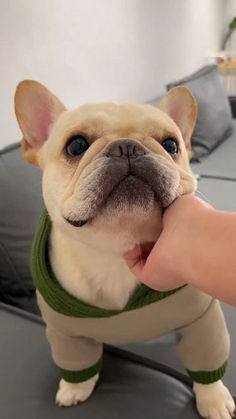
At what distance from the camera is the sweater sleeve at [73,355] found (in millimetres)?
870

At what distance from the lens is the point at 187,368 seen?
88 centimetres

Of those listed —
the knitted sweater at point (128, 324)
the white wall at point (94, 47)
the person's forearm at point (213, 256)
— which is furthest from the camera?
the white wall at point (94, 47)

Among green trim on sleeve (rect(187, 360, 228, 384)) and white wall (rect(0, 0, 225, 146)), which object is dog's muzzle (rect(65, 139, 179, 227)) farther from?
white wall (rect(0, 0, 225, 146))

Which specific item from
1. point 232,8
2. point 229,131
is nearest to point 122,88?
point 229,131

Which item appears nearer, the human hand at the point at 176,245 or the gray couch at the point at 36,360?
the human hand at the point at 176,245

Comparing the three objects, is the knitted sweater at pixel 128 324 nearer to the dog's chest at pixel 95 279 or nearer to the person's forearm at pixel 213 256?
the dog's chest at pixel 95 279

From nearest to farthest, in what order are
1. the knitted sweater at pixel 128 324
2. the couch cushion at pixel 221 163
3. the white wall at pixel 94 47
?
the knitted sweater at pixel 128 324, the white wall at pixel 94 47, the couch cushion at pixel 221 163

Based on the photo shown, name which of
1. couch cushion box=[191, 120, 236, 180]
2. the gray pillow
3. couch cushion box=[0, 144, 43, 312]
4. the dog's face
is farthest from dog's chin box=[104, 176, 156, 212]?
the gray pillow

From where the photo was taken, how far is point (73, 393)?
34.1 inches

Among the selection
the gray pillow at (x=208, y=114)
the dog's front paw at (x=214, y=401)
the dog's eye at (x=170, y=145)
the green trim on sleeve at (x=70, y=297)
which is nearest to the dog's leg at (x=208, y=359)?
the dog's front paw at (x=214, y=401)

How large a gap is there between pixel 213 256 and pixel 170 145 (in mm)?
247

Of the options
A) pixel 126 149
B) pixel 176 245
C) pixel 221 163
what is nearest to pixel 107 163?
pixel 126 149

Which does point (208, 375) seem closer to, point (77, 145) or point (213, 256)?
point (213, 256)

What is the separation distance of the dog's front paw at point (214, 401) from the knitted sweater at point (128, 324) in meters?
0.02
